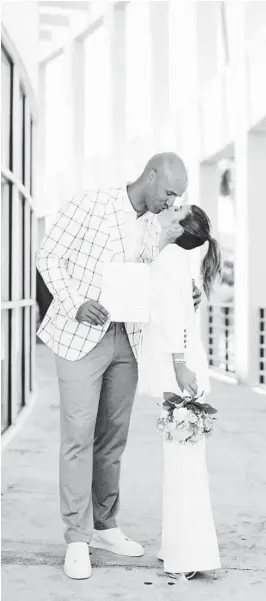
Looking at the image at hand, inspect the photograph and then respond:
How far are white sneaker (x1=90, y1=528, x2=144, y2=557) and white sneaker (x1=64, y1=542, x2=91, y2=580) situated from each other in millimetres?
239

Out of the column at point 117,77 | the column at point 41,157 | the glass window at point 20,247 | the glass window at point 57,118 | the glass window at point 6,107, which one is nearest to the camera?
the glass window at point 6,107

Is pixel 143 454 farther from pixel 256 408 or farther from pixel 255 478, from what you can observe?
pixel 256 408

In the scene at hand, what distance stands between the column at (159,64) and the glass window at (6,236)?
6.46 m

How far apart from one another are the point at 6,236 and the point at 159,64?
7.25 metres

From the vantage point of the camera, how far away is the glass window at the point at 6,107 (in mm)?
5147

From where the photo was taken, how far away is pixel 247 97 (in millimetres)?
7980

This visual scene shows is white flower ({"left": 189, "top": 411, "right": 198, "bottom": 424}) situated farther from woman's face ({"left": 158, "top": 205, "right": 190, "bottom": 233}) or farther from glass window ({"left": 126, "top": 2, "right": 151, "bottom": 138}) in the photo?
glass window ({"left": 126, "top": 2, "right": 151, "bottom": 138})

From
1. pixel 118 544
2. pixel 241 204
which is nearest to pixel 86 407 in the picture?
pixel 118 544

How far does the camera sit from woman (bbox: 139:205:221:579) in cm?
251

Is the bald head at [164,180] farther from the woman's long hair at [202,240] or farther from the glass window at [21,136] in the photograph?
the glass window at [21,136]

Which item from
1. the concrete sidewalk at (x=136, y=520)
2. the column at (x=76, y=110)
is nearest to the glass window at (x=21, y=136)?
the concrete sidewalk at (x=136, y=520)

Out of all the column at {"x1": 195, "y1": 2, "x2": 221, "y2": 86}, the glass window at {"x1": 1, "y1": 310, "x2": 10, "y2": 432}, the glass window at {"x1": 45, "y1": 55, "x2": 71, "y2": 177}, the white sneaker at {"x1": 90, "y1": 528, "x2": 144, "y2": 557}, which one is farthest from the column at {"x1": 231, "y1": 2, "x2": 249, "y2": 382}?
the glass window at {"x1": 45, "y1": 55, "x2": 71, "y2": 177}

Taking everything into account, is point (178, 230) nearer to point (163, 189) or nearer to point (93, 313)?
point (163, 189)

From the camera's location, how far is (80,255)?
2.59 m
